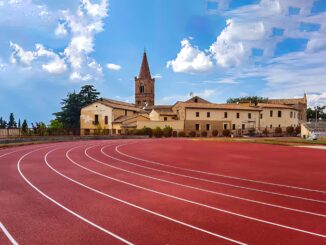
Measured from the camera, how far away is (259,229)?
7094 mm

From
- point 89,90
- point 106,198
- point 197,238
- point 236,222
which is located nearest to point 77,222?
point 106,198

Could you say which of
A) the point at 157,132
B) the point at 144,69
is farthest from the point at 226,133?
the point at 144,69

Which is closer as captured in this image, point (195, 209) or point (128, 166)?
point (195, 209)

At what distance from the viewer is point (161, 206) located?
895cm

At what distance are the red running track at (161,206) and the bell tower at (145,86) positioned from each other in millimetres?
92711

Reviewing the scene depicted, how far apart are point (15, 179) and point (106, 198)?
5.41 m

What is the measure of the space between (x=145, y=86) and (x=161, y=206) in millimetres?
99805

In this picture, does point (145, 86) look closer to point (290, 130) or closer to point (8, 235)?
point (290, 130)

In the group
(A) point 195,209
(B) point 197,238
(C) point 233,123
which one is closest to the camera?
(B) point 197,238

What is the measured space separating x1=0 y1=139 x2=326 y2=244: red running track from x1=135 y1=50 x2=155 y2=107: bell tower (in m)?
92.7

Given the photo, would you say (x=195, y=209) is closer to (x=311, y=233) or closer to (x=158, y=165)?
(x=311, y=233)

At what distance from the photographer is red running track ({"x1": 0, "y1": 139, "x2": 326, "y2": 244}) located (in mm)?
6754

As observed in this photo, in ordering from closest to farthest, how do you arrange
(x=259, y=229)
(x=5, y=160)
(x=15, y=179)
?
1. (x=259, y=229)
2. (x=15, y=179)
3. (x=5, y=160)

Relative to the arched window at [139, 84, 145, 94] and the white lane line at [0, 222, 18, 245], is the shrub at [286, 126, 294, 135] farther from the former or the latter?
the white lane line at [0, 222, 18, 245]
